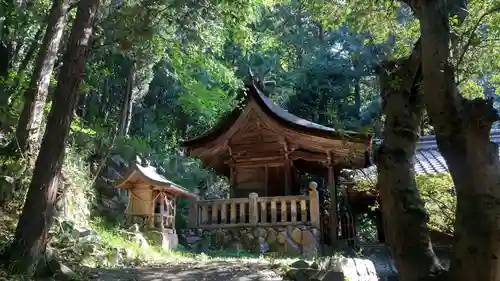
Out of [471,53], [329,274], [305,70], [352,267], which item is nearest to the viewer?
[471,53]

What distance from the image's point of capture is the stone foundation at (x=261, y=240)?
10323 millimetres

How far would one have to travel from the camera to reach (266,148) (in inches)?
490

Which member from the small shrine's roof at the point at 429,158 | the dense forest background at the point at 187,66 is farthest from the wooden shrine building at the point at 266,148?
the small shrine's roof at the point at 429,158

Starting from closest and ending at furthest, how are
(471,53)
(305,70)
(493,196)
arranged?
(493,196) < (471,53) < (305,70)

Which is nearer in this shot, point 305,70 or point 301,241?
point 301,241

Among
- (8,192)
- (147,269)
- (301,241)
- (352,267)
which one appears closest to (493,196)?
(352,267)

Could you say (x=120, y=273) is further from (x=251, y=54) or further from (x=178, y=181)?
(x=251, y=54)

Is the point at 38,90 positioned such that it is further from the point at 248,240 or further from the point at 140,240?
the point at 248,240

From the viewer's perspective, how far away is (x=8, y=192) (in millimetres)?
6793

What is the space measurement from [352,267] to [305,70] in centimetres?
1590

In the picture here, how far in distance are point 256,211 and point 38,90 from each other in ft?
19.9

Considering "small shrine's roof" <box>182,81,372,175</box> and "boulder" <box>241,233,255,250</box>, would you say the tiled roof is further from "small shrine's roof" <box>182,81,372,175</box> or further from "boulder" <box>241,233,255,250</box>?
"boulder" <box>241,233,255,250</box>

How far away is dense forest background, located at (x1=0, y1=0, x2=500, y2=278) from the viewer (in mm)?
5750

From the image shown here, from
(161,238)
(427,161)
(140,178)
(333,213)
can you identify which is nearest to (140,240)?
(161,238)
